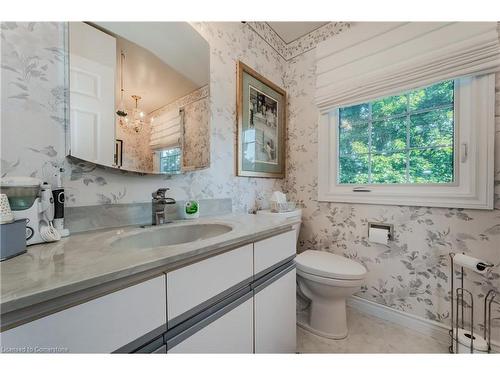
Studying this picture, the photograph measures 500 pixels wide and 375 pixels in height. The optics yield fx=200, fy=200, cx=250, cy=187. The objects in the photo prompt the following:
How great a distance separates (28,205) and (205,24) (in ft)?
4.31

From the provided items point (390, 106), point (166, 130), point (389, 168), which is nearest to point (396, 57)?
point (390, 106)

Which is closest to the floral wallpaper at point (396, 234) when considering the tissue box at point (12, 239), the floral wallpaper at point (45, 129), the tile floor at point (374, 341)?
the tile floor at point (374, 341)

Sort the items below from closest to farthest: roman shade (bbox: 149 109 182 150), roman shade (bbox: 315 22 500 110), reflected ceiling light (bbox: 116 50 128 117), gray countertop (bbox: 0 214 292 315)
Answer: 1. gray countertop (bbox: 0 214 292 315)
2. reflected ceiling light (bbox: 116 50 128 117)
3. roman shade (bbox: 149 109 182 150)
4. roman shade (bbox: 315 22 500 110)

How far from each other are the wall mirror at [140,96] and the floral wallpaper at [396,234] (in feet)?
3.15

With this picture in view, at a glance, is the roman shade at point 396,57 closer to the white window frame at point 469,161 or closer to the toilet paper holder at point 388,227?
the white window frame at point 469,161

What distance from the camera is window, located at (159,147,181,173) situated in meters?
1.02

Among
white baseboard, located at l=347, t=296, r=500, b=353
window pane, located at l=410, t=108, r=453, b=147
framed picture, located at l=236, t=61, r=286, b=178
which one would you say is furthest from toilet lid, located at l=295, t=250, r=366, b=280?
window pane, located at l=410, t=108, r=453, b=147

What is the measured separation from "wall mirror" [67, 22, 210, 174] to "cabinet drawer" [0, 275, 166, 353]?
0.60m

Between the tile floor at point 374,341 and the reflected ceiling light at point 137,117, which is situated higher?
the reflected ceiling light at point 137,117

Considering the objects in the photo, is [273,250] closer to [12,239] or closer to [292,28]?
[12,239]

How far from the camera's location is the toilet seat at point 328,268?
45.6 inches

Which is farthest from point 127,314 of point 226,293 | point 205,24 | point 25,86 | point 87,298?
point 205,24

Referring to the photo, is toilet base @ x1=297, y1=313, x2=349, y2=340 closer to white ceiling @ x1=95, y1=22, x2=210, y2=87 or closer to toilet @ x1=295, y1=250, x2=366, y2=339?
toilet @ x1=295, y1=250, x2=366, y2=339
